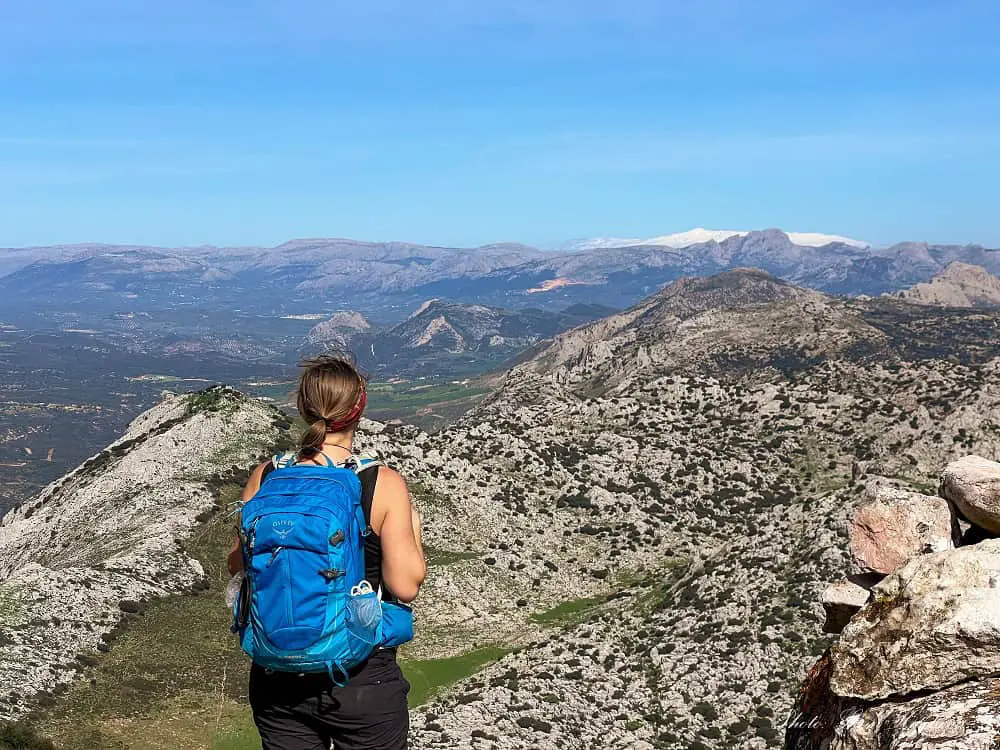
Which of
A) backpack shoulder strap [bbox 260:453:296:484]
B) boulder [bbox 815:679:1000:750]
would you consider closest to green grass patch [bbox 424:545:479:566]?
boulder [bbox 815:679:1000:750]

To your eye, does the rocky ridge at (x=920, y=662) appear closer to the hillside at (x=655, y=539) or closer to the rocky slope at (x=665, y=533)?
the hillside at (x=655, y=539)

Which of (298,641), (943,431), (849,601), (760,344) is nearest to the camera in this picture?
(298,641)

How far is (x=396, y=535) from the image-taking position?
259 inches

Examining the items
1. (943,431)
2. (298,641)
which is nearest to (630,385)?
(943,431)

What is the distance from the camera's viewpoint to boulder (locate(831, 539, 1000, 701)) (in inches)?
296

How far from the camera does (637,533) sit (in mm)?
62906

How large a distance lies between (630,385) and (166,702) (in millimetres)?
75443

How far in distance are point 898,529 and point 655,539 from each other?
5195cm

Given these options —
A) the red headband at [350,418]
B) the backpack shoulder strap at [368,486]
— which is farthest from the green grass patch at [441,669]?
the backpack shoulder strap at [368,486]

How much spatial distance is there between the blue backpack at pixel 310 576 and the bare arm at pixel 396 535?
133 mm

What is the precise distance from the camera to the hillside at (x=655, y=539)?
113ft

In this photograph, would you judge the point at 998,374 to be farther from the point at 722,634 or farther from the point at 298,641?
the point at 298,641

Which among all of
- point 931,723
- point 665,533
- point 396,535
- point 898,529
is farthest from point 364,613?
point 665,533

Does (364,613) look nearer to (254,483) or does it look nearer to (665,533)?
(254,483)
